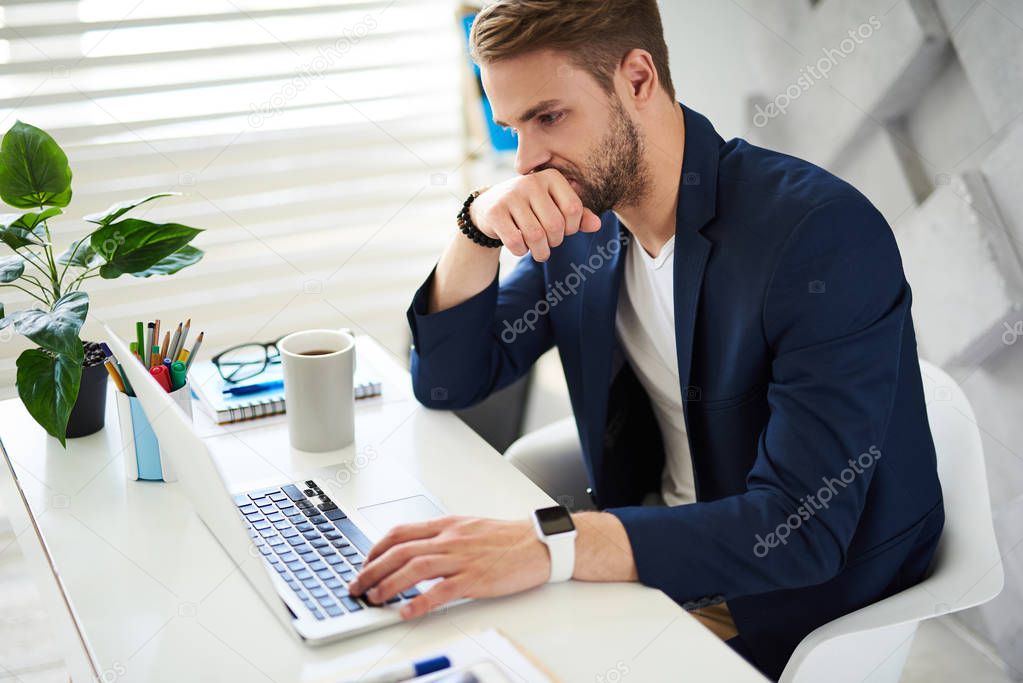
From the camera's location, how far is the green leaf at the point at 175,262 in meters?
1.22

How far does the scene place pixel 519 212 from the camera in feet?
4.25

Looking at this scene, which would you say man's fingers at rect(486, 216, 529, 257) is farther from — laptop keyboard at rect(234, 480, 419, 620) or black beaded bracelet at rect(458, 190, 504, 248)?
laptop keyboard at rect(234, 480, 419, 620)

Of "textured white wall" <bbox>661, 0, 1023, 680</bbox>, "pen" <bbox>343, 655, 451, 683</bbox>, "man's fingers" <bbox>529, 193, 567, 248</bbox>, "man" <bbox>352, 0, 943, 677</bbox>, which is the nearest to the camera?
"pen" <bbox>343, 655, 451, 683</bbox>

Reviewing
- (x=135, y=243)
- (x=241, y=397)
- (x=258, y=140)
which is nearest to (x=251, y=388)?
(x=241, y=397)

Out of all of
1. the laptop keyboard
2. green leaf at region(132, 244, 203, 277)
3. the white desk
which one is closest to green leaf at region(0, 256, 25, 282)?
green leaf at region(132, 244, 203, 277)

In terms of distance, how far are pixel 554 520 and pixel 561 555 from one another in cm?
4

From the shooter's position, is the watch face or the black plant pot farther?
the black plant pot

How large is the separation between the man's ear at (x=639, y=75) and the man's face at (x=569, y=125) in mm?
32

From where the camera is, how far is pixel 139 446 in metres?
1.21

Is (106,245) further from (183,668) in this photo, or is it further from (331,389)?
(183,668)

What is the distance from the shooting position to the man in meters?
1.05

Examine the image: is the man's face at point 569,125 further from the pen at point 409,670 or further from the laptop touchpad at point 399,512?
the pen at point 409,670

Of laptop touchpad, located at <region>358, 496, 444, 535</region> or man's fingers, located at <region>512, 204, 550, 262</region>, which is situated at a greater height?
man's fingers, located at <region>512, 204, 550, 262</region>

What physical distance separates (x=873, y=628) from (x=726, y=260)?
1.57 ft
